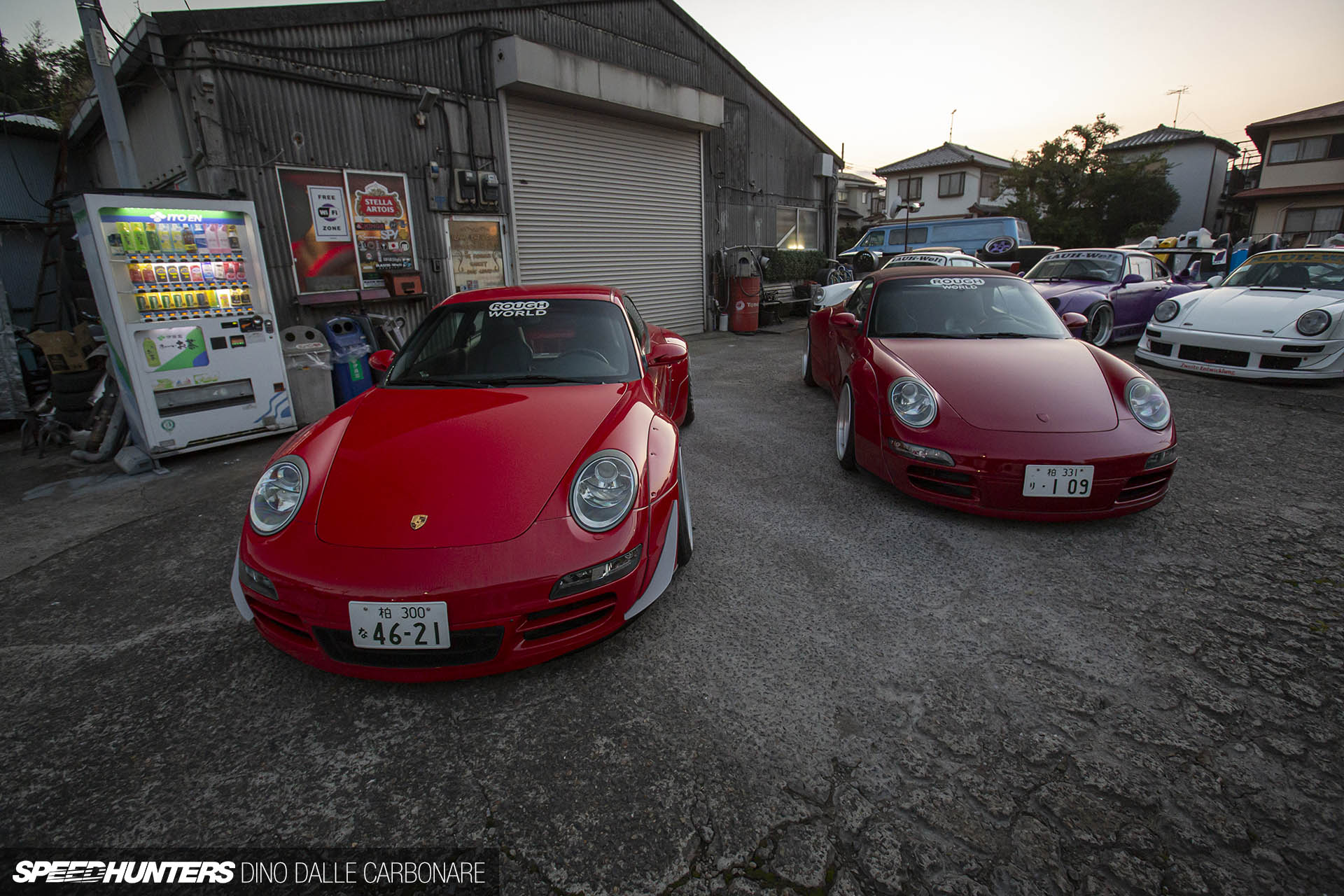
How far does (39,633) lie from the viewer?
8.07 feet

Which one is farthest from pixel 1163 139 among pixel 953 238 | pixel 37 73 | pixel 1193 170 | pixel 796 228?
pixel 37 73

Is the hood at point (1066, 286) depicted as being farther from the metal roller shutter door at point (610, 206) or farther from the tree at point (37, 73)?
the tree at point (37, 73)

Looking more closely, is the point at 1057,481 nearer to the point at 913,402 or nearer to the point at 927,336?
the point at 913,402

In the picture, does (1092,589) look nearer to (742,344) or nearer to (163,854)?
(163,854)

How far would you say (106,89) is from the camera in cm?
487

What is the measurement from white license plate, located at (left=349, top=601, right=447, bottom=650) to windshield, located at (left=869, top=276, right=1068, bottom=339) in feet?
11.2

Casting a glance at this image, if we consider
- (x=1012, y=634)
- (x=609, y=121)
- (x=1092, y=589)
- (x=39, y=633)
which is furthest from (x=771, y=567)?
(x=609, y=121)

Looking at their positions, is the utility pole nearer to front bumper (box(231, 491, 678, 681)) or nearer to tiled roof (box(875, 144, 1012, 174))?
front bumper (box(231, 491, 678, 681))

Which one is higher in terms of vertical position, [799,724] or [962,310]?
[962,310]

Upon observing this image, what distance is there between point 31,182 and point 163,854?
12.7 metres

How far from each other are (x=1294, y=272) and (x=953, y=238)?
12.6 m

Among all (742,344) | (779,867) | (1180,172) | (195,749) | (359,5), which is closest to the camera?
(779,867)

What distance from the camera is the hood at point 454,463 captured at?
196 cm

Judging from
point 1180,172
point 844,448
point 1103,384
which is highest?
point 1180,172
